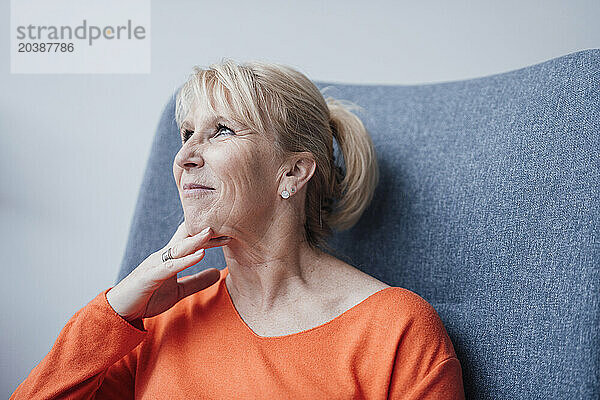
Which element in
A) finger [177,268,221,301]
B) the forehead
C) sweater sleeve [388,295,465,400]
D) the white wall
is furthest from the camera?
the white wall

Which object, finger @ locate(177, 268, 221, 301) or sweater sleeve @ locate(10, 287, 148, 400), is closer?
sweater sleeve @ locate(10, 287, 148, 400)

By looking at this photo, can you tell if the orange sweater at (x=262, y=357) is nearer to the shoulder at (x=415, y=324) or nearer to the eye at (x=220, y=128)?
the shoulder at (x=415, y=324)

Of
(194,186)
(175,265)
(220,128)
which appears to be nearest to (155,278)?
(175,265)

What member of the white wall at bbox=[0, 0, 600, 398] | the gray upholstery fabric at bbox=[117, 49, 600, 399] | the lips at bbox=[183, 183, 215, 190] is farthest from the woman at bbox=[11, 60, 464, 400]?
the white wall at bbox=[0, 0, 600, 398]

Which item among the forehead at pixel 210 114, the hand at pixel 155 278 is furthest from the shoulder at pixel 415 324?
the forehead at pixel 210 114

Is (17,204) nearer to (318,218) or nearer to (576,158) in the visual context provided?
(318,218)

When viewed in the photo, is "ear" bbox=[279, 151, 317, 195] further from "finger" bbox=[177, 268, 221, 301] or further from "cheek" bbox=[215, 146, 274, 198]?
"finger" bbox=[177, 268, 221, 301]

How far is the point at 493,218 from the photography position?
1162 millimetres

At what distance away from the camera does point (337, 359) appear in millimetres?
1066

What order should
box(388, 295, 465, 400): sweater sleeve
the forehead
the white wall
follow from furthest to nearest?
1. the white wall
2. the forehead
3. box(388, 295, 465, 400): sweater sleeve

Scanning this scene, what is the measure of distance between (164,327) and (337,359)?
389 millimetres

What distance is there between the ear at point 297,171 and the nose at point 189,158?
0.17 metres

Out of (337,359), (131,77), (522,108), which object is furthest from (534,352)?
(131,77)

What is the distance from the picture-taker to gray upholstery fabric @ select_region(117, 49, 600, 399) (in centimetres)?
101
